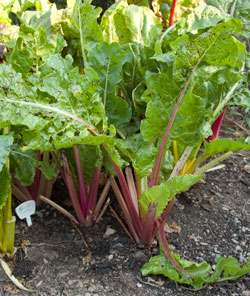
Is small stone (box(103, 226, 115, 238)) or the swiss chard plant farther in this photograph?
small stone (box(103, 226, 115, 238))

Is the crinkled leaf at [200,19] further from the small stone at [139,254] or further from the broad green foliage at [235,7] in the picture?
the small stone at [139,254]

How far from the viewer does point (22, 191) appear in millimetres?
1700

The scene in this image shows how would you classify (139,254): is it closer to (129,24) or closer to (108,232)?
(108,232)

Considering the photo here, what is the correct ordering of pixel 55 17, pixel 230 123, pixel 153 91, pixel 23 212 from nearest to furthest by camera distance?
pixel 153 91, pixel 23 212, pixel 55 17, pixel 230 123

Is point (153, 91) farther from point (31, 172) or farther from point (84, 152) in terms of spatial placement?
point (31, 172)

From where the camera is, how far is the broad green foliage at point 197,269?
1.35 meters

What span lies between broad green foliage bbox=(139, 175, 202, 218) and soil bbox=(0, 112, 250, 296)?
27 cm

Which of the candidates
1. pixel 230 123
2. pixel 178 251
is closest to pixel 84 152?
pixel 178 251

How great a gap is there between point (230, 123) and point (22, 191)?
157 cm

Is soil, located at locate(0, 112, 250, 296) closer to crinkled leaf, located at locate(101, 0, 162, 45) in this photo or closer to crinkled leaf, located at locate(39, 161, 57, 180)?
crinkled leaf, located at locate(39, 161, 57, 180)

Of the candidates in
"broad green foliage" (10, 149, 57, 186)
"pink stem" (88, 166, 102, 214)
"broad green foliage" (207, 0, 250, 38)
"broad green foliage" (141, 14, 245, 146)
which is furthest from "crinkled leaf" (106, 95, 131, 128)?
"broad green foliage" (207, 0, 250, 38)

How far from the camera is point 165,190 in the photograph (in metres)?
1.27

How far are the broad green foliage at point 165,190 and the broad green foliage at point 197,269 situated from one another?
196 millimetres

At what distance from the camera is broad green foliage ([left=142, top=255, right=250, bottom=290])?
53.3 inches
